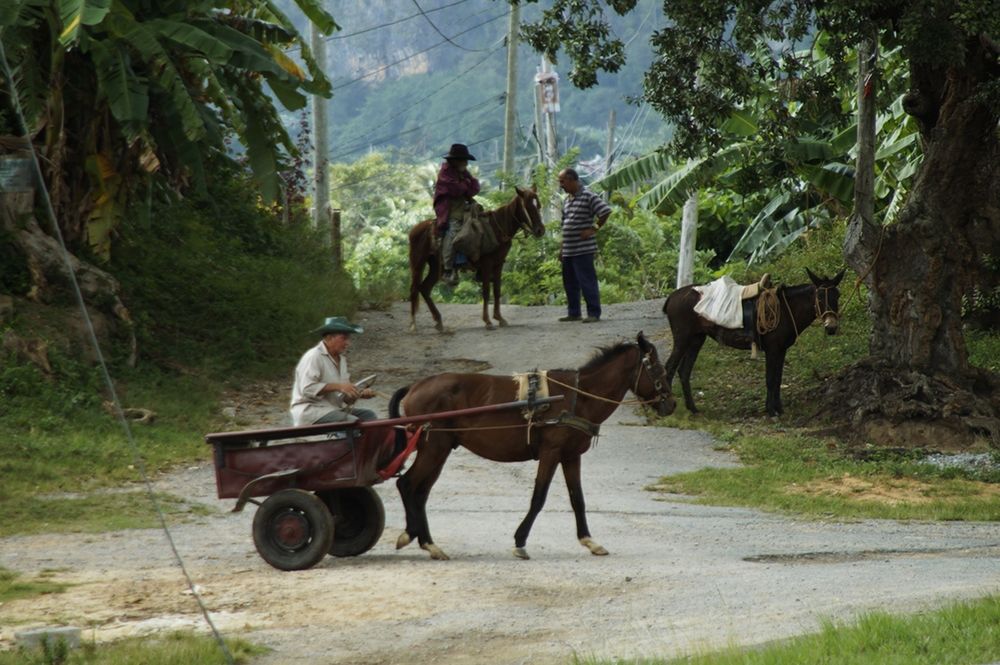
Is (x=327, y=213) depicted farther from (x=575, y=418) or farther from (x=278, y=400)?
(x=575, y=418)

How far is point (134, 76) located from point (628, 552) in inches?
377

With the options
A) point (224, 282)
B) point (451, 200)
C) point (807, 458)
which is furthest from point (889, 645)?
point (224, 282)

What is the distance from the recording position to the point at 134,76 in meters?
17.5

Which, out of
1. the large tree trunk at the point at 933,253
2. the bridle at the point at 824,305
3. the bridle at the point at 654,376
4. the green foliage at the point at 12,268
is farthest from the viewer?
the green foliage at the point at 12,268

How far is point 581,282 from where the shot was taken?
2316 centimetres

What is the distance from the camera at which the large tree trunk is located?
17.7m

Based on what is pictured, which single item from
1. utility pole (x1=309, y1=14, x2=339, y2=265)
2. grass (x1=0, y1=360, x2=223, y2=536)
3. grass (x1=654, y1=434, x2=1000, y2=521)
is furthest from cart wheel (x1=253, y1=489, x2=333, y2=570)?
utility pole (x1=309, y1=14, x2=339, y2=265)

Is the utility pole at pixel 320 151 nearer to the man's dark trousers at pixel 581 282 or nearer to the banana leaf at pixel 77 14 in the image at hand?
the man's dark trousers at pixel 581 282

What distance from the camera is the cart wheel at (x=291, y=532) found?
10656 mm

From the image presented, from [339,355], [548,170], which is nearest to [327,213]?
[548,170]

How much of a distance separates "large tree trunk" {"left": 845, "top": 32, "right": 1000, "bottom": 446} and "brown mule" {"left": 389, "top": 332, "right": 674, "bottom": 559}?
22.6 feet

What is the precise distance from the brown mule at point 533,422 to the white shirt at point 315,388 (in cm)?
61

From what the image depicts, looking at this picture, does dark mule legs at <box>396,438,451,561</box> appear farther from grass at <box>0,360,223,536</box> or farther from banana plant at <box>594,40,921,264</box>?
banana plant at <box>594,40,921,264</box>

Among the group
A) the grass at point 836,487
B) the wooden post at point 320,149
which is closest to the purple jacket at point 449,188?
the wooden post at point 320,149
